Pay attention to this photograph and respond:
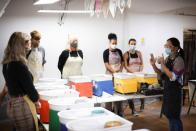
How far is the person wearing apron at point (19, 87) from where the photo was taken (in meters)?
2.51

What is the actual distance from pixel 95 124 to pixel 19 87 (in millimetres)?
955

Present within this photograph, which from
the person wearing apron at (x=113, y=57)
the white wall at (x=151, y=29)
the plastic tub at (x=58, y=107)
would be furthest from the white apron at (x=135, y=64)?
the plastic tub at (x=58, y=107)

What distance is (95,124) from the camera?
1993 mm

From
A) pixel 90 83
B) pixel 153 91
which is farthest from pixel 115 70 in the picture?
pixel 90 83

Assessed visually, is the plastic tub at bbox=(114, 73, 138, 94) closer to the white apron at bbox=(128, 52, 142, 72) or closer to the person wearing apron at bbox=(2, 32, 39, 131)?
the white apron at bbox=(128, 52, 142, 72)

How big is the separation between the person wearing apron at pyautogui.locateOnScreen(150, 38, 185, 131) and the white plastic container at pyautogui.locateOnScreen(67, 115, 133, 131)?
1656mm

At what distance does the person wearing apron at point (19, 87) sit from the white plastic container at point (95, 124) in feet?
2.60

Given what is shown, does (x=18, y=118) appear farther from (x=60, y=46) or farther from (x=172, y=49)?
(x=60, y=46)

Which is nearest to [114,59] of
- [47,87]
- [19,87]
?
[47,87]

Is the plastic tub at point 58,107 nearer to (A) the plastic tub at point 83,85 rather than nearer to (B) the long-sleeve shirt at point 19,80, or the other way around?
(B) the long-sleeve shirt at point 19,80

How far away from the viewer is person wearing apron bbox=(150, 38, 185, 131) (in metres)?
3.46

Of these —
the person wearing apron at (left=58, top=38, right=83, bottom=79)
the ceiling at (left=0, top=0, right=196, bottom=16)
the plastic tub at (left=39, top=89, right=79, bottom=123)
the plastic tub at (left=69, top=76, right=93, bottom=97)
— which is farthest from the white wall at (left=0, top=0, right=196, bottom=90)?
the plastic tub at (left=39, top=89, right=79, bottom=123)

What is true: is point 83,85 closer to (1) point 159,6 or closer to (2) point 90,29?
(2) point 90,29

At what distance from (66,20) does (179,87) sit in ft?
9.95
